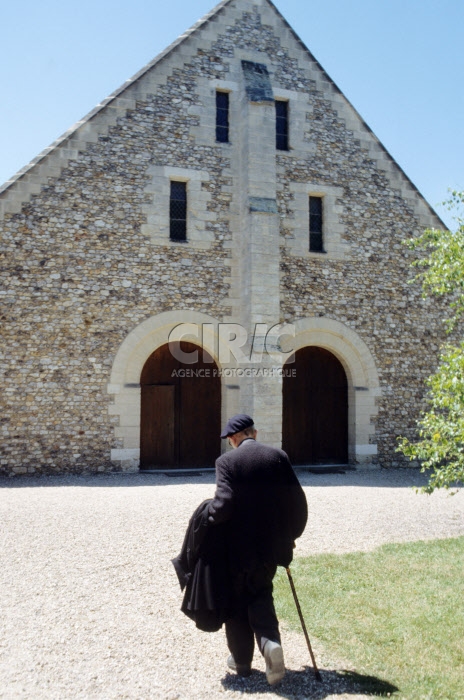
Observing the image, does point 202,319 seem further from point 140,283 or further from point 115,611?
point 115,611

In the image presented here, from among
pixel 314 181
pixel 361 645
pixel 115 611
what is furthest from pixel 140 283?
pixel 361 645

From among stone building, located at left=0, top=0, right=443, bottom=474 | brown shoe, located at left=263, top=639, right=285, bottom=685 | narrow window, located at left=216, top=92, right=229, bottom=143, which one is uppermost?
narrow window, located at left=216, top=92, right=229, bottom=143

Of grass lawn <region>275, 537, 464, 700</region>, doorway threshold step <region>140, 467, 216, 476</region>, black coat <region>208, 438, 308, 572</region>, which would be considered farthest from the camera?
doorway threshold step <region>140, 467, 216, 476</region>

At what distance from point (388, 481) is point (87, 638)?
317 inches

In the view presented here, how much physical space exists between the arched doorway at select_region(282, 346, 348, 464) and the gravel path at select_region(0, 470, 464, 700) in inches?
119

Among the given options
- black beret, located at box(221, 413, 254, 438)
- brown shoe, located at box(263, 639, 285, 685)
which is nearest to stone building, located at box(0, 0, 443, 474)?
black beret, located at box(221, 413, 254, 438)

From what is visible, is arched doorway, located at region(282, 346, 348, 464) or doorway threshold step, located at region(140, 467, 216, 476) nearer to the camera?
doorway threshold step, located at region(140, 467, 216, 476)

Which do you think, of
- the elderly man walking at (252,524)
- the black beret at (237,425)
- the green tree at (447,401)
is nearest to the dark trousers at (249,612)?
the elderly man walking at (252,524)

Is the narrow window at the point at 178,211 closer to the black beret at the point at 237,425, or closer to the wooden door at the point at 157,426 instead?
the wooden door at the point at 157,426

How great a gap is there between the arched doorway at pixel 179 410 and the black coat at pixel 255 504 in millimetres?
8392

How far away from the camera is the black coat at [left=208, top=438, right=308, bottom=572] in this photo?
3.45m

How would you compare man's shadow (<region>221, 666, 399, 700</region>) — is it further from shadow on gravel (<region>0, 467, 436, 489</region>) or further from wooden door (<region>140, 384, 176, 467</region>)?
wooden door (<region>140, 384, 176, 467</region>)

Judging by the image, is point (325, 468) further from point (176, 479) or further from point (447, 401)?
point (447, 401)

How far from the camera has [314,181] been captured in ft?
41.8
